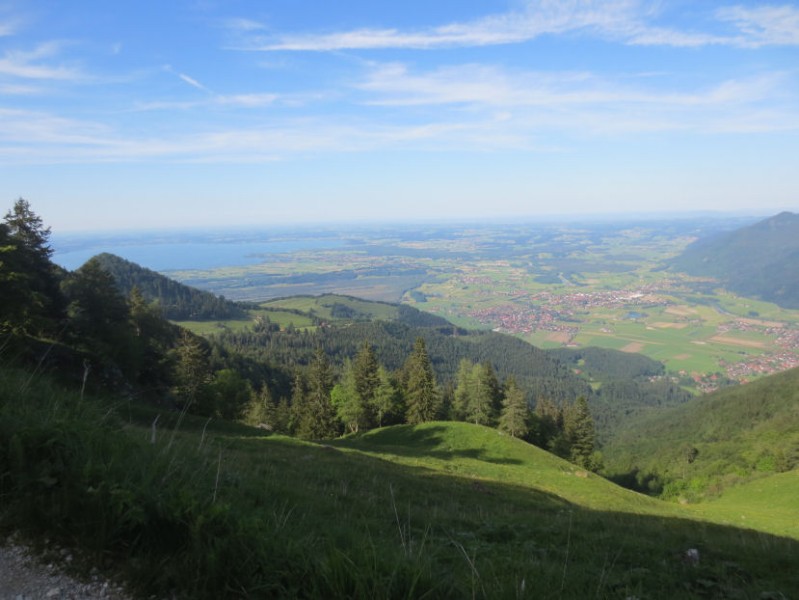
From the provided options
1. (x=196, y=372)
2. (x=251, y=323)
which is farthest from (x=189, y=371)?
(x=251, y=323)

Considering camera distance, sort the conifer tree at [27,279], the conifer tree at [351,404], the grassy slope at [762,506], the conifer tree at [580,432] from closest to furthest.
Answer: the grassy slope at [762,506]
the conifer tree at [27,279]
the conifer tree at [351,404]
the conifer tree at [580,432]

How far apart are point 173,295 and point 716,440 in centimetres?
18845

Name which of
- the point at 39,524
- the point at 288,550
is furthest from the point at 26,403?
the point at 288,550

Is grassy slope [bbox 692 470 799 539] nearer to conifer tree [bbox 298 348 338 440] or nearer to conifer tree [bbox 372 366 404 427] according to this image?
conifer tree [bbox 372 366 404 427]

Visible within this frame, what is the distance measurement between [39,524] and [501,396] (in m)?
58.8

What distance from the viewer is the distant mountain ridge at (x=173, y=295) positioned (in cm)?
16762

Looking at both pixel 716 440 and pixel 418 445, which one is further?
pixel 716 440

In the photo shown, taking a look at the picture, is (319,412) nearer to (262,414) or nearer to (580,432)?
(262,414)

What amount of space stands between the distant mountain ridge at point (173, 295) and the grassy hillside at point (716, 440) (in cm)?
14782

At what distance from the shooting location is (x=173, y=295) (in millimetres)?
178750

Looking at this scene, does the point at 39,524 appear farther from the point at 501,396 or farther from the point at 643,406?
the point at 643,406

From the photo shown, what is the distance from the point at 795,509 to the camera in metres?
25.3

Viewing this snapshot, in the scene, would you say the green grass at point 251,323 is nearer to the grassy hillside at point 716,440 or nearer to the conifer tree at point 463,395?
the conifer tree at point 463,395

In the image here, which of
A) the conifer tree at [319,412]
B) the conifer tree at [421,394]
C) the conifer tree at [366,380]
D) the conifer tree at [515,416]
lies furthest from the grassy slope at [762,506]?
the conifer tree at [319,412]
